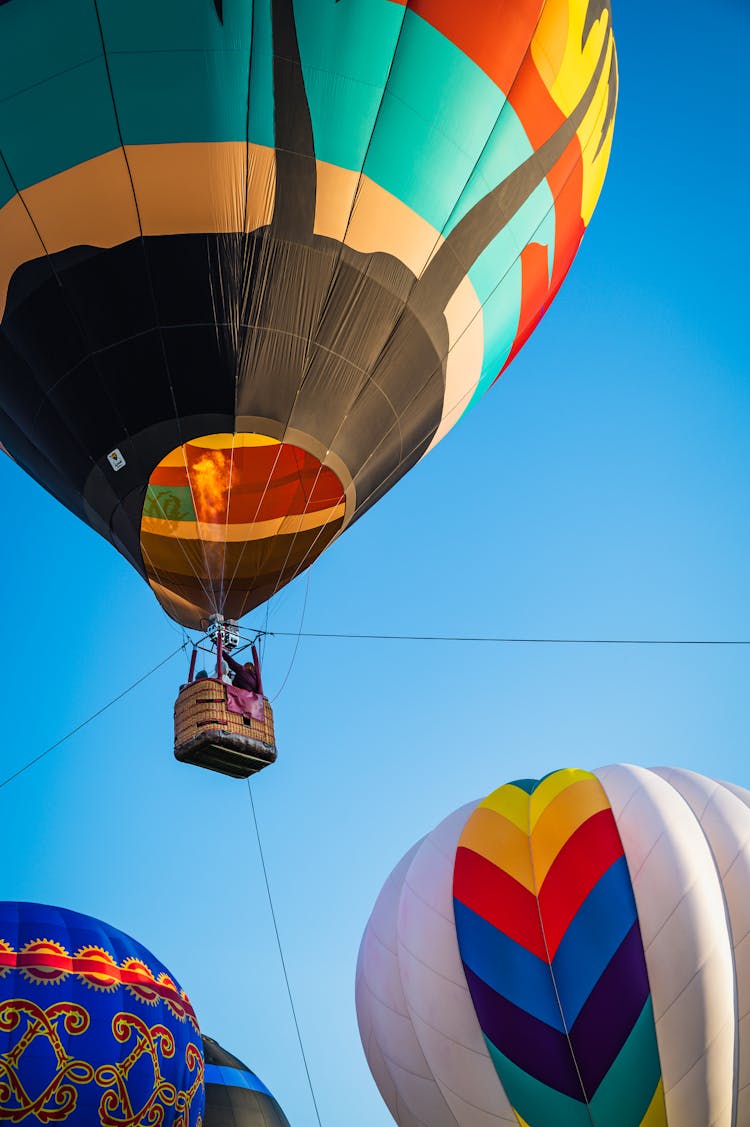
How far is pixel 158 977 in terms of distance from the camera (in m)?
8.81

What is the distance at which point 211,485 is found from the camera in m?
8.01

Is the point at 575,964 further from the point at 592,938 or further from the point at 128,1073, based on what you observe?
the point at 128,1073

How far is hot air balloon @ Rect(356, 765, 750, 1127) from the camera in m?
8.07

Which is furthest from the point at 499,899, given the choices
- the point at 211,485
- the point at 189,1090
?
the point at 211,485

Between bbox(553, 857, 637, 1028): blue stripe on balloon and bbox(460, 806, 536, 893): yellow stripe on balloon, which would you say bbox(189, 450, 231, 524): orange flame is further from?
bbox(553, 857, 637, 1028): blue stripe on balloon

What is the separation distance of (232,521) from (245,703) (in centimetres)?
131

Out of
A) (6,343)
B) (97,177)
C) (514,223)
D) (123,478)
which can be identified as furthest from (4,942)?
(514,223)

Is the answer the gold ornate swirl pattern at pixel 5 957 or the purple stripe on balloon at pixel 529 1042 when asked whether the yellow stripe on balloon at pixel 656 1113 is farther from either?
the gold ornate swirl pattern at pixel 5 957

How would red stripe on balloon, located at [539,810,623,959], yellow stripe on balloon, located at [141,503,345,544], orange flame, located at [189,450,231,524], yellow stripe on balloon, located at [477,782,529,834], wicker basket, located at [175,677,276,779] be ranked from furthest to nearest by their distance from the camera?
yellow stripe on balloon, located at [477,782,529,834]
red stripe on balloon, located at [539,810,623,959]
yellow stripe on balloon, located at [141,503,345,544]
orange flame, located at [189,450,231,524]
wicker basket, located at [175,677,276,779]

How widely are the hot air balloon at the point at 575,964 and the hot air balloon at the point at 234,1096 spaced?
2.46m

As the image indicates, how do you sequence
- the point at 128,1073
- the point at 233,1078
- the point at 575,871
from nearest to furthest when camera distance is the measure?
the point at 128,1073, the point at 575,871, the point at 233,1078

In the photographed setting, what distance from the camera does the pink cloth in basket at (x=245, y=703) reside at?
7355 mm

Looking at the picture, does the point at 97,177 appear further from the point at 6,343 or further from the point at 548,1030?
the point at 548,1030

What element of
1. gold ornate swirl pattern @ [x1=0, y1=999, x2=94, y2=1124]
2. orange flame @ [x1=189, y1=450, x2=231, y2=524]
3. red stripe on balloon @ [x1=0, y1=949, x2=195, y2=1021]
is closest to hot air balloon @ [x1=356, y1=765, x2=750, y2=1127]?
red stripe on balloon @ [x1=0, y1=949, x2=195, y2=1021]
